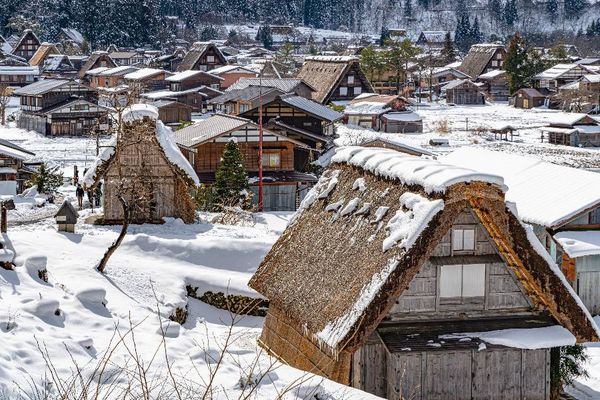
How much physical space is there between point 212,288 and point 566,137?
112ft

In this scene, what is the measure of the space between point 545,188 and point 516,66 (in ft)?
169

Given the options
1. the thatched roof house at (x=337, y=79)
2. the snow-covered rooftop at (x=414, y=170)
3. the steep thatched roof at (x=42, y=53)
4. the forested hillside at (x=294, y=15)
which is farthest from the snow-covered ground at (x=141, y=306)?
the forested hillside at (x=294, y=15)

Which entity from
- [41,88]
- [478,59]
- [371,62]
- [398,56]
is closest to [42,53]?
[371,62]

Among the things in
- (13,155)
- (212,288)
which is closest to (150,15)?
(13,155)

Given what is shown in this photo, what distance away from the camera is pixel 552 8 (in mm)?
125125

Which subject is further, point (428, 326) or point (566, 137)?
point (566, 137)

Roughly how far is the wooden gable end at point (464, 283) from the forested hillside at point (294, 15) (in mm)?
A: 84906

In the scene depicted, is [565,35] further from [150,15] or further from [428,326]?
[428,326]

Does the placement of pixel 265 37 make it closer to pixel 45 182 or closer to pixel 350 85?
pixel 350 85

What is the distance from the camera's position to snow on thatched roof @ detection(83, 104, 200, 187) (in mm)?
19531

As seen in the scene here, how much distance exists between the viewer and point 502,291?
34.1 ft

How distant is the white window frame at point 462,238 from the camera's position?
10.1 meters

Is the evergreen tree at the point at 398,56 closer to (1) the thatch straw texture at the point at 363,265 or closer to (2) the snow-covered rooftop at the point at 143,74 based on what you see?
(2) the snow-covered rooftop at the point at 143,74

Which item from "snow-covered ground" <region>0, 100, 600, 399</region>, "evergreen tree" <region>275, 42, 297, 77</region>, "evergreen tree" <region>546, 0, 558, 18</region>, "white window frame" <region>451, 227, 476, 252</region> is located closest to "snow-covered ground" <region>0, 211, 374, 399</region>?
"snow-covered ground" <region>0, 100, 600, 399</region>
